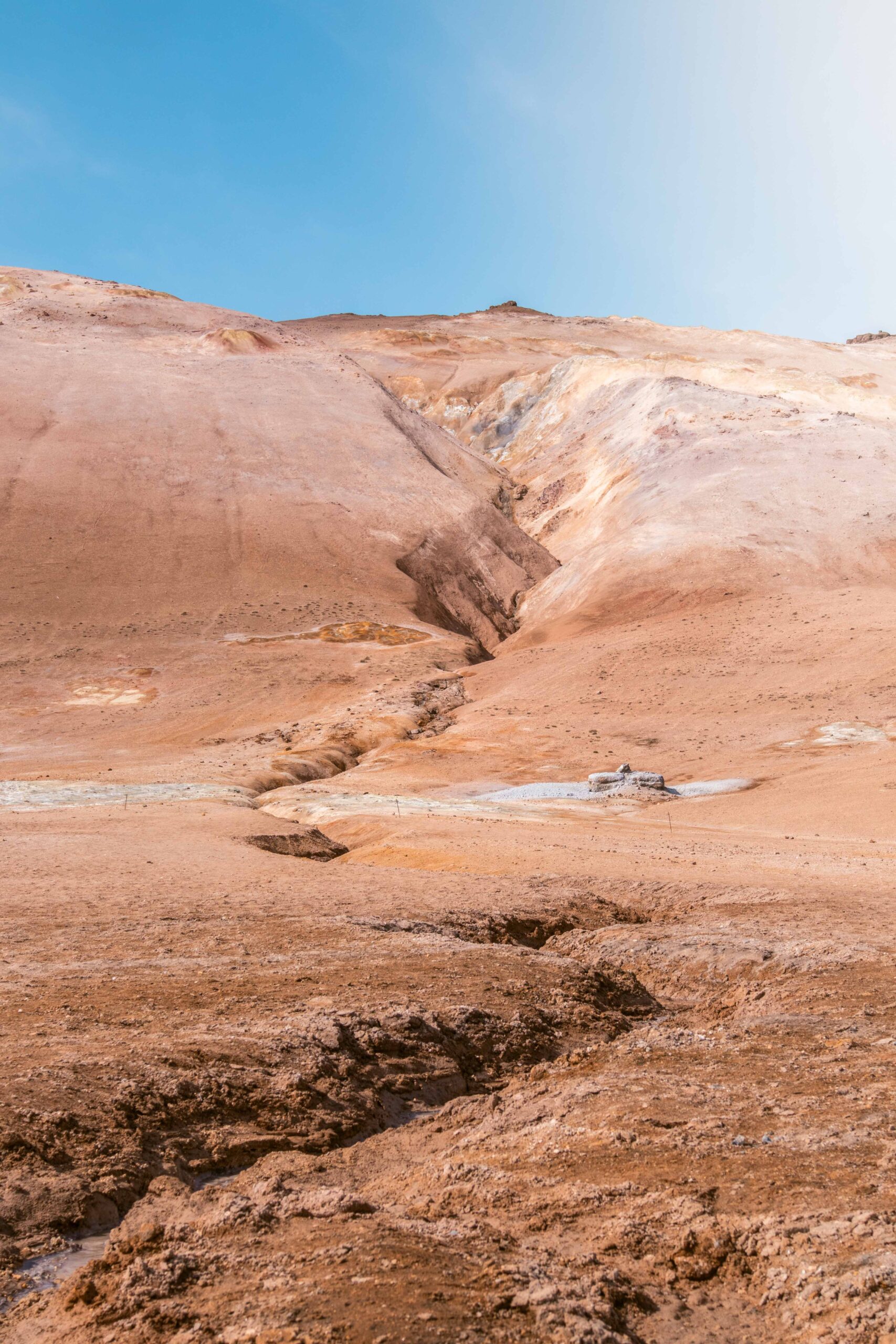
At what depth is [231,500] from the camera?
141 ft

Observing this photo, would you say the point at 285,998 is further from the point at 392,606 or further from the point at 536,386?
the point at 536,386

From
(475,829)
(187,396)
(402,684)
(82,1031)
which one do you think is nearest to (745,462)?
(402,684)

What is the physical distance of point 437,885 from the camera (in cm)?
1129

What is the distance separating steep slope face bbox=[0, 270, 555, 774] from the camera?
31.0 meters

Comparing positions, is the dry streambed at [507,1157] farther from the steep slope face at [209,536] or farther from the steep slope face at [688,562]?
the steep slope face at [209,536]

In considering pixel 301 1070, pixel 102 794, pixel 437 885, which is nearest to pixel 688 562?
pixel 102 794

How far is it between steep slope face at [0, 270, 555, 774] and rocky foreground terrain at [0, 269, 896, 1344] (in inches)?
8.8

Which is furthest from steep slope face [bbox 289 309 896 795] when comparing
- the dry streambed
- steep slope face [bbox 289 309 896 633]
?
the dry streambed

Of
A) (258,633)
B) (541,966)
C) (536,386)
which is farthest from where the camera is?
(536,386)

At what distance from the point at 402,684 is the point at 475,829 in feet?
49.5

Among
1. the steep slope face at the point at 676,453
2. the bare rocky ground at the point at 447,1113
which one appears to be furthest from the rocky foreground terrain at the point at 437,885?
the steep slope face at the point at 676,453

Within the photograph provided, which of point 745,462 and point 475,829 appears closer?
point 475,829

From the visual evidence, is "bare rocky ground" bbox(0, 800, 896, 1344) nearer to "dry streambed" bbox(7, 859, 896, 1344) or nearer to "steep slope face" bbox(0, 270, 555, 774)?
"dry streambed" bbox(7, 859, 896, 1344)

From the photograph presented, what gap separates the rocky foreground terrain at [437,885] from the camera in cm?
388
